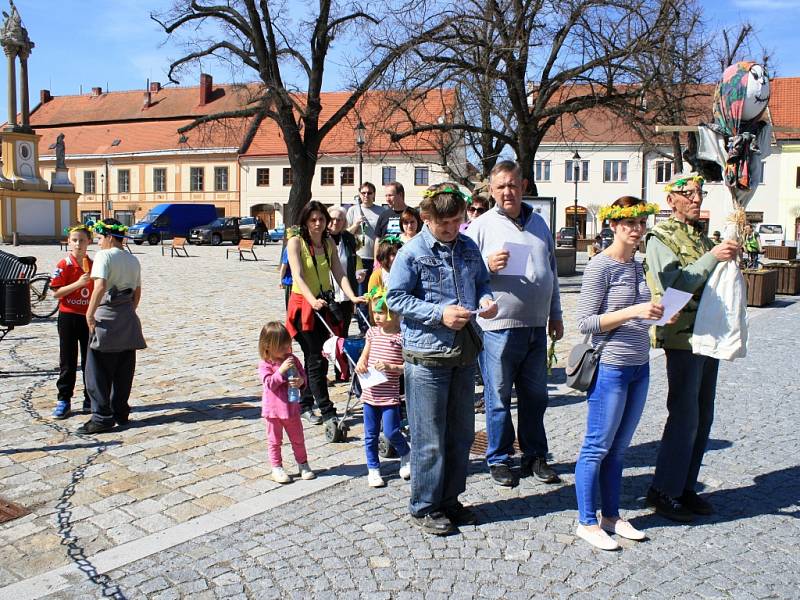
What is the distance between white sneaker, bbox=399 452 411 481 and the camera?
502cm

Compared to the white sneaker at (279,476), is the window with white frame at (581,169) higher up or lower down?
higher up

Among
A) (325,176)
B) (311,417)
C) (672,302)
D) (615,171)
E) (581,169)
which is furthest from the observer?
(325,176)

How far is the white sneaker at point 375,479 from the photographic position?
491cm

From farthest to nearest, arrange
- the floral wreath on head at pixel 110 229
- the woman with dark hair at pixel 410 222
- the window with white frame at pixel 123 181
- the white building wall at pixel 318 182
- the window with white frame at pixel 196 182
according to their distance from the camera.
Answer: the window with white frame at pixel 123 181
the window with white frame at pixel 196 182
the white building wall at pixel 318 182
the floral wreath on head at pixel 110 229
the woman with dark hair at pixel 410 222

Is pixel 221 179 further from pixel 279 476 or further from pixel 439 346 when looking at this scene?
pixel 439 346

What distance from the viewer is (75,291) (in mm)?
6602

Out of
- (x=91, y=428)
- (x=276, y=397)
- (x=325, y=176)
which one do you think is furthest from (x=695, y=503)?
(x=325, y=176)

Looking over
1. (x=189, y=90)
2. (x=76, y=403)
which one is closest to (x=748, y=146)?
(x=76, y=403)

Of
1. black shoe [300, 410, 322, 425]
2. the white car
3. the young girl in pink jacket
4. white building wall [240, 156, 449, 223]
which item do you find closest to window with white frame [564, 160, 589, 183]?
white building wall [240, 156, 449, 223]

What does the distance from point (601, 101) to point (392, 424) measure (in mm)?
13066

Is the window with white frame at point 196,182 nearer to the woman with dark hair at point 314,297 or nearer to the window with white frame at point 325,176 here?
the window with white frame at point 325,176

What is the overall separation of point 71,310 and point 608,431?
15.4 feet

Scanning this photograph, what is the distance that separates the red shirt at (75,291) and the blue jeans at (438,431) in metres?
3.64

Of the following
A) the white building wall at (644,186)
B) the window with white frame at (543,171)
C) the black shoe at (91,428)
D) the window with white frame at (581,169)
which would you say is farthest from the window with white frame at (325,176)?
the black shoe at (91,428)
